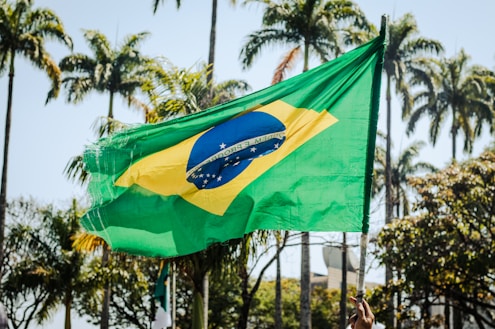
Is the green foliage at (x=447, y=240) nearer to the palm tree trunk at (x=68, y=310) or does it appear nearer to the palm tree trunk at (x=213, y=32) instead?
the palm tree trunk at (x=213, y=32)

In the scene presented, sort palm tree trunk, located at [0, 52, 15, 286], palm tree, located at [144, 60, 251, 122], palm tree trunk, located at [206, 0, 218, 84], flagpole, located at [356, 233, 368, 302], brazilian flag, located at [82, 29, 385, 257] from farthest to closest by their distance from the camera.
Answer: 1. palm tree trunk, located at [0, 52, 15, 286]
2. palm tree trunk, located at [206, 0, 218, 84]
3. palm tree, located at [144, 60, 251, 122]
4. brazilian flag, located at [82, 29, 385, 257]
5. flagpole, located at [356, 233, 368, 302]

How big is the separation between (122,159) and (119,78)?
3044cm

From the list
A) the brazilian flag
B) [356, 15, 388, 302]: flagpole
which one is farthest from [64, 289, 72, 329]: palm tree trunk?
[356, 15, 388, 302]: flagpole

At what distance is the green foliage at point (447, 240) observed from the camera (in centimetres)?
2502

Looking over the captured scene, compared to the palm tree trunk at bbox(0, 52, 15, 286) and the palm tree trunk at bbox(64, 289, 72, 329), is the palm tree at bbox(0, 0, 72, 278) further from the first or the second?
the palm tree trunk at bbox(64, 289, 72, 329)

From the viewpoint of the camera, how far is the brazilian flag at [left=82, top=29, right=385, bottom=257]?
703 centimetres

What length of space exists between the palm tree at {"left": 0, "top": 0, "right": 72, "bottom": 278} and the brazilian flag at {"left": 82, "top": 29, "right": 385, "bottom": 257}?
2440 centimetres

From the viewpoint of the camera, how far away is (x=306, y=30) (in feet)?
102

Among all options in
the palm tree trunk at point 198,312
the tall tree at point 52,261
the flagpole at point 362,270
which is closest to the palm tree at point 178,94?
the palm tree trunk at point 198,312

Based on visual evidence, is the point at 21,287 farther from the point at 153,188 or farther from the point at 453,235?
the point at 153,188

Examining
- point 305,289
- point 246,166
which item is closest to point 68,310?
point 305,289

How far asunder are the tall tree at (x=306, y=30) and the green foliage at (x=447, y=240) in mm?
4918

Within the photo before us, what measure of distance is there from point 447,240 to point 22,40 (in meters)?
17.7

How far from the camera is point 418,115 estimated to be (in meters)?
47.6
